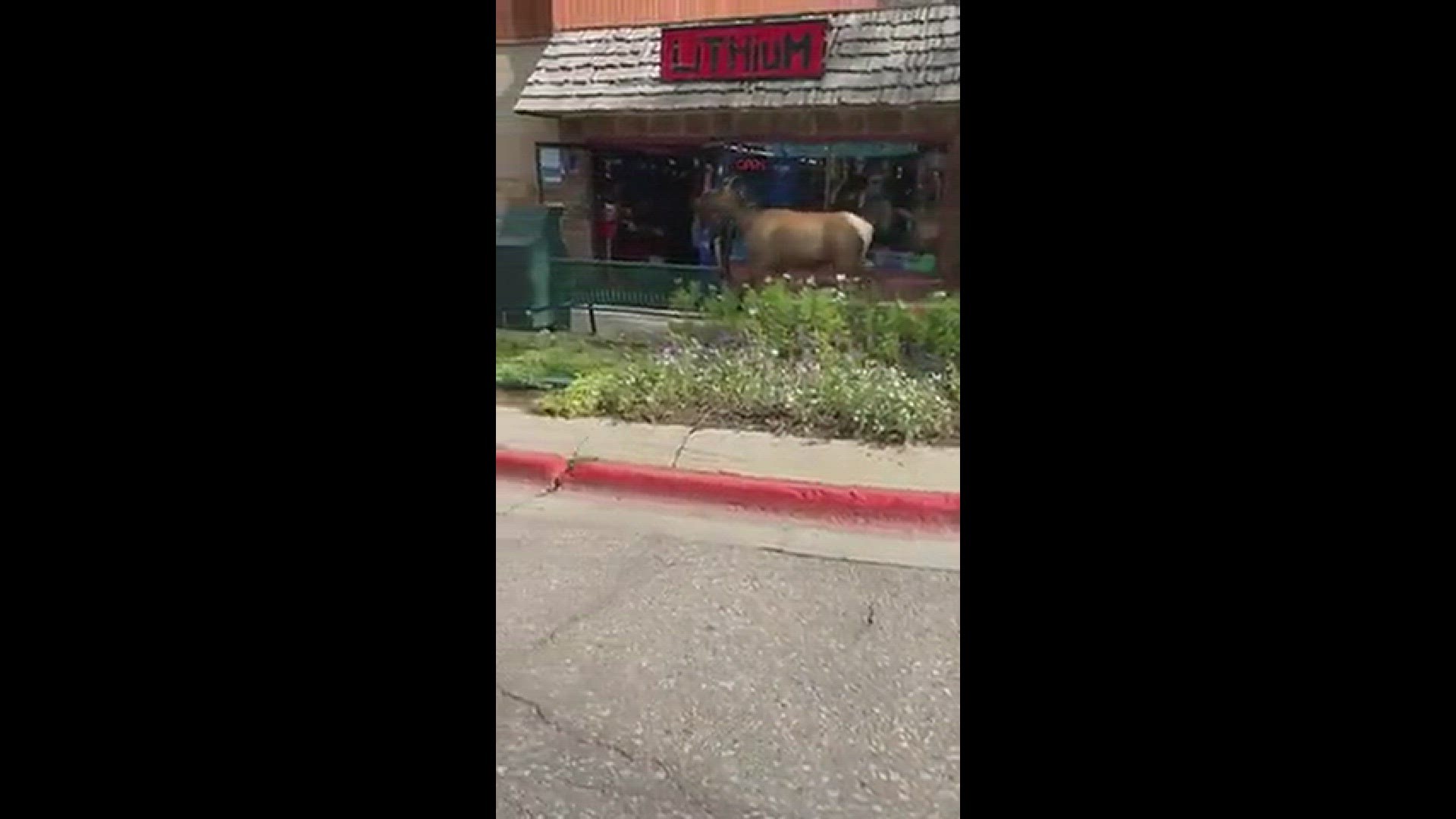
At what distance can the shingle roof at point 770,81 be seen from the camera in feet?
27.0

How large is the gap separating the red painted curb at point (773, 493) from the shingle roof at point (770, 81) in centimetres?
302

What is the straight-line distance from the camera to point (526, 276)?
855 cm

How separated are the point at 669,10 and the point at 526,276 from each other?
2.31m

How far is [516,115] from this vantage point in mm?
9469

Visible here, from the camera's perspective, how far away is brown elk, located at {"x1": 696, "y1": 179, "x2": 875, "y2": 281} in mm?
8625

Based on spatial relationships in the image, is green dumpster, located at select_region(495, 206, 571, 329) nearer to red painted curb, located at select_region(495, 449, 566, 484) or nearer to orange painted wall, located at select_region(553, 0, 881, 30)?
orange painted wall, located at select_region(553, 0, 881, 30)

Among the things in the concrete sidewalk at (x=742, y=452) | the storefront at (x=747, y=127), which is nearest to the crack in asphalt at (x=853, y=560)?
the concrete sidewalk at (x=742, y=452)

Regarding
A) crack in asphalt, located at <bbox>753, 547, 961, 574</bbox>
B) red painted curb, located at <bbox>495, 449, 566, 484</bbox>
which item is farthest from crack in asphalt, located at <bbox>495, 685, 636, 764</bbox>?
red painted curb, located at <bbox>495, 449, 566, 484</bbox>

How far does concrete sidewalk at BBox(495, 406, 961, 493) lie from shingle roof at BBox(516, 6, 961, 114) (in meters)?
2.55

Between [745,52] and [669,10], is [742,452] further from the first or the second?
[669,10]
